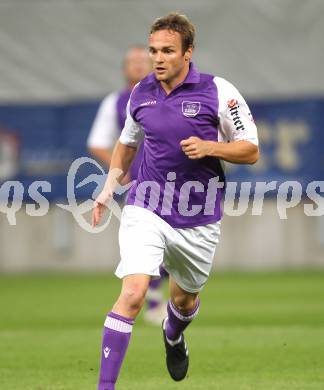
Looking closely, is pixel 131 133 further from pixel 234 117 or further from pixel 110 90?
pixel 110 90

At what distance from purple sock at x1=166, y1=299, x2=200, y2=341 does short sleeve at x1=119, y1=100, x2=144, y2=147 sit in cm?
122

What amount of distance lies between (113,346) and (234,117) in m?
1.61

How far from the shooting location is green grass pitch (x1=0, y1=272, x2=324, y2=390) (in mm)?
7852

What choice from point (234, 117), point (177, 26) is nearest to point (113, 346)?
point (234, 117)


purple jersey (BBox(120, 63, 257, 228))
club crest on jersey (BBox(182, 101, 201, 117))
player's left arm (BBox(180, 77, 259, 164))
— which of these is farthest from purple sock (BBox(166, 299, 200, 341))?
club crest on jersey (BBox(182, 101, 201, 117))

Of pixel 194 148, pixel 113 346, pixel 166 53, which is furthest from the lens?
→ pixel 166 53

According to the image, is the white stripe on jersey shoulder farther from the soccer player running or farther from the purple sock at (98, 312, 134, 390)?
the purple sock at (98, 312, 134, 390)

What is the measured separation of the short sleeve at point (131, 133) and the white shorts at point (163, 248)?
19.0 inches

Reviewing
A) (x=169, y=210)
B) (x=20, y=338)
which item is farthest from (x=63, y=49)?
(x=169, y=210)

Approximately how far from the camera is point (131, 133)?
7566mm

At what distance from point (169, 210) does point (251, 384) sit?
1.27 metres

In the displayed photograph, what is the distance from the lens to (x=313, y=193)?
17266 millimetres

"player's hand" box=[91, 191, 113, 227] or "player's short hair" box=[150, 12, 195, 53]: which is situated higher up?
"player's short hair" box=[150, 12, 195, 53]

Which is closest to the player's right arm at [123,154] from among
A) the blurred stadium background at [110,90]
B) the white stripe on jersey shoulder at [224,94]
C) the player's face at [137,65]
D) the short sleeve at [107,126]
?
the white stripe on jersey shoulder at [224,94]
